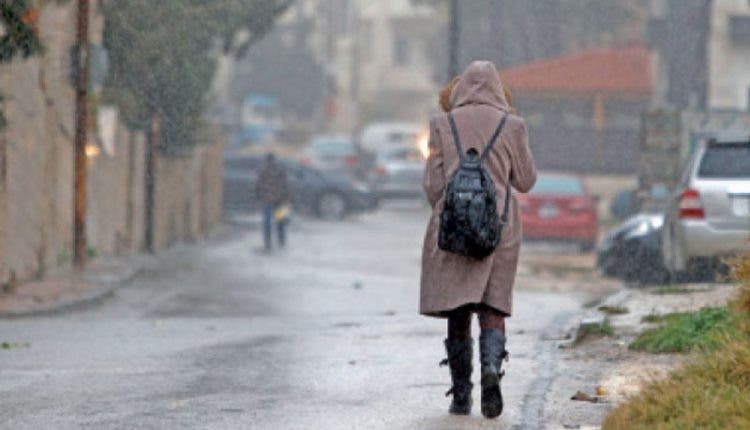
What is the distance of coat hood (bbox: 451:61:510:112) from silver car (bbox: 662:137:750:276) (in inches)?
386

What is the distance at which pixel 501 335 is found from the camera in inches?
384

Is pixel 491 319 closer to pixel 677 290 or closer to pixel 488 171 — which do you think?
pixel 488 171

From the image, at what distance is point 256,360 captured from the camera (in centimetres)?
1302

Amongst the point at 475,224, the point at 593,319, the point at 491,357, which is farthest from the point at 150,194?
the point at 475,224

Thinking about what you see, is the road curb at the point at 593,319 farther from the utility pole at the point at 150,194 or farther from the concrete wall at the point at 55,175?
the utility pole at the point at 150,194

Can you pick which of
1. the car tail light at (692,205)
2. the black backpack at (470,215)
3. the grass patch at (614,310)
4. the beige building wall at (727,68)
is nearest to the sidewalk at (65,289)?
the grass patch at (614,310)

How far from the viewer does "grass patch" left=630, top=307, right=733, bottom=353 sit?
→ 12.1m

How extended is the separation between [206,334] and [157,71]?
13406 mm

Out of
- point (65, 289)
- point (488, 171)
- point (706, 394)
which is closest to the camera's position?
point (706, 394)

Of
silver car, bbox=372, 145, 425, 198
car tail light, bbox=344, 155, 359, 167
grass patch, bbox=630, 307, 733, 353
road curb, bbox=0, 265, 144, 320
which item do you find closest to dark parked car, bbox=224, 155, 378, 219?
silver car, bbox=372, 145, 425, 198

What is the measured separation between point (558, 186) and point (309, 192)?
12516 millimetres

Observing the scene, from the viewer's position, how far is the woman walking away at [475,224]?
9.45 m

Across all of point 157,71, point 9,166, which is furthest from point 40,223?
point 157,71

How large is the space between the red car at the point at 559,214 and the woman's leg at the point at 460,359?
2334 cm
